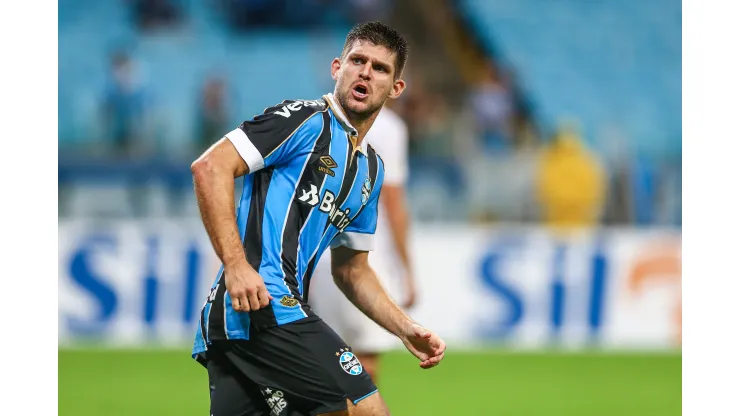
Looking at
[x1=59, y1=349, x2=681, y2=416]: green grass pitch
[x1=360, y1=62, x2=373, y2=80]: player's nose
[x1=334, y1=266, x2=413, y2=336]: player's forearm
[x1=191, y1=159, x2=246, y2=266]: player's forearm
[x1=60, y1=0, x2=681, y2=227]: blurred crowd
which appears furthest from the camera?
[x1=60, y1=0, x2=681, y2=227]: blurred crowd

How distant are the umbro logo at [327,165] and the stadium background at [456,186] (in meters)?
3.91

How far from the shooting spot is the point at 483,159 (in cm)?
1347

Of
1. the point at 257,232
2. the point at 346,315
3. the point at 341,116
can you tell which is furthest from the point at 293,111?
the point at 346,315

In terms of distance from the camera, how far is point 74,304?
37.1 feet

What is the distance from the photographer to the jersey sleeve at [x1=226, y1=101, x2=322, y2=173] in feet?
13.0

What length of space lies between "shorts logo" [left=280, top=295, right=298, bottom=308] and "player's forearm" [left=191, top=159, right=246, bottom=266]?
0.94 feet

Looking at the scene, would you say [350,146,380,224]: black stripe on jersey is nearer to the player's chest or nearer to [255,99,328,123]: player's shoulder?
the player's chest

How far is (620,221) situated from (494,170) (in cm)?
168

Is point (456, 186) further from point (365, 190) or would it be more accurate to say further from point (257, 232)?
point (257, 232)

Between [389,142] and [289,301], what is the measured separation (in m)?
2.48

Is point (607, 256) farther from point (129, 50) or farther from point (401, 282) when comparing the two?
point (129, 50)

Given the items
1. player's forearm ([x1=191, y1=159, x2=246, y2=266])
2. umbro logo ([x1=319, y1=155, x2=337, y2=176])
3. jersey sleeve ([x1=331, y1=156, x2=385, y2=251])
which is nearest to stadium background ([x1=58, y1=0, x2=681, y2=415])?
jersey sleeve ([x1=331, y1=156, x2=385, y2=251])

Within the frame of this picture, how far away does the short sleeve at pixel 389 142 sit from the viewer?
6375 mm
